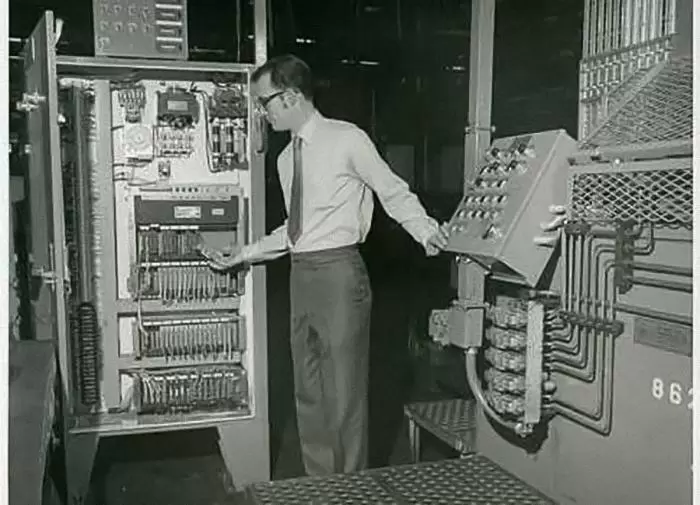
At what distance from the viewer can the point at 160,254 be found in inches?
90.2

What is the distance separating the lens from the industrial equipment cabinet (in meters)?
2.20

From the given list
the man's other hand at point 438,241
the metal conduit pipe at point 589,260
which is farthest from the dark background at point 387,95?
the metal conduit pipe at point 589,260

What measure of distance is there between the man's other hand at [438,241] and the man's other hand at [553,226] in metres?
0.35

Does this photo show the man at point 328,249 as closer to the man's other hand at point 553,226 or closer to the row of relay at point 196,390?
the row of relay at point 196,390

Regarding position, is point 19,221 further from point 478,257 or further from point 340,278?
point 478,257

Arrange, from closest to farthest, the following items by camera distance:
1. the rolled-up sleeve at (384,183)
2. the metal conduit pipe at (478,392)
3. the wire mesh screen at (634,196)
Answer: the wire mesh screen at (634,196) < the metal conduit pipe at (478,392) < the rolled-up sleeve at (384,183)

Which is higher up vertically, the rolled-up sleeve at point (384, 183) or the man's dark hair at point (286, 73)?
the man's dark hair at point (286, 73)

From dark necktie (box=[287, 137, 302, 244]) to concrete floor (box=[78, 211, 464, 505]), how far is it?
24 centimetres

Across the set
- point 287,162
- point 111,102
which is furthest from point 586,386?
point 111,102

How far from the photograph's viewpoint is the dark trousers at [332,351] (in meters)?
2.16

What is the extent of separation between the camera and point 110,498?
7.36 ft

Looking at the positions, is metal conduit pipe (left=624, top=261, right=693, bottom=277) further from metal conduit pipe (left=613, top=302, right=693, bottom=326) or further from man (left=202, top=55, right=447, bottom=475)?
man (left=202, top=55, right=447, bottom=475)

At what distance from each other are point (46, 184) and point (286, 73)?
688mm

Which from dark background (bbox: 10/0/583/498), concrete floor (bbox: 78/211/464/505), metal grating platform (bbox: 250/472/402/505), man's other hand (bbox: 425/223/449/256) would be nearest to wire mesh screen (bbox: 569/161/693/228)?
man's other hand (bbox: 425/223/449/256)
